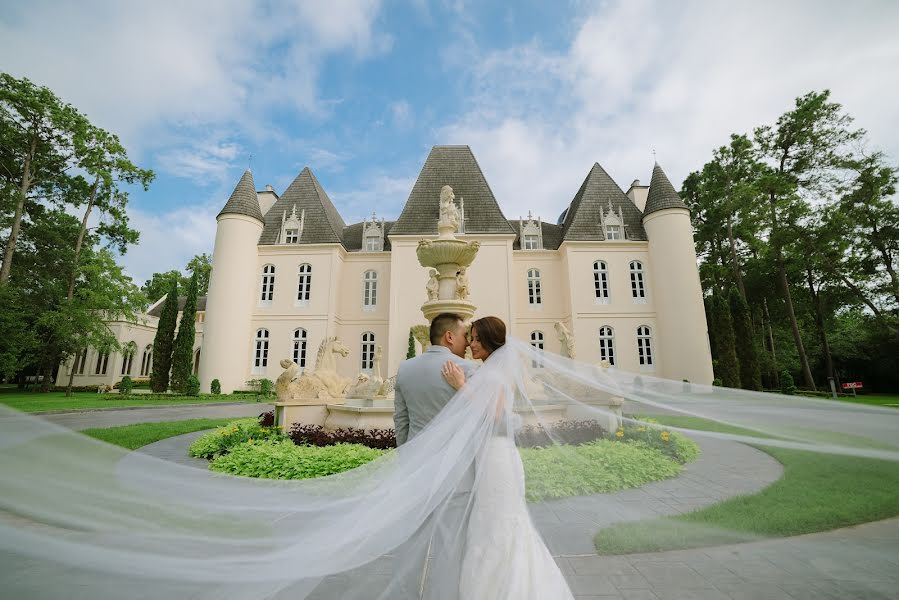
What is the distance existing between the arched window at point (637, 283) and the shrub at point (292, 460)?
24210 millimetres

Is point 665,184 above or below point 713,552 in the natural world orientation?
above

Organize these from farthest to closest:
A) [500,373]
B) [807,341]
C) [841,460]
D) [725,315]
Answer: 1. [807,341]
2. [725,315]
3. [500,373]
4. [841,460]

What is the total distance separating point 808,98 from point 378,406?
35875 millimetres

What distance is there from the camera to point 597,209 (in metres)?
29.0

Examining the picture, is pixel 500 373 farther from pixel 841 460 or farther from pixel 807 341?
pixel 807 341

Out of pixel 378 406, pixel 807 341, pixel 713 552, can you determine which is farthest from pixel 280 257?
pixel 807 341

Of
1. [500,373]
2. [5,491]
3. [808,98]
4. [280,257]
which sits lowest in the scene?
[5,491]

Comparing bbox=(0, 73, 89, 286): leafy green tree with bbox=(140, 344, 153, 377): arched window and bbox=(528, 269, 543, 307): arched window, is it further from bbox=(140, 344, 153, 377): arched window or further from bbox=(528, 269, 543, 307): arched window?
bbox=(528, 269, 543, 307): arched window

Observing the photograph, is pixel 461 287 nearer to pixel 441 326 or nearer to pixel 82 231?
pixel 441 326

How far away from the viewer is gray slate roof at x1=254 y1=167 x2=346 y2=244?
92.6 feet

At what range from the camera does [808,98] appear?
90.6 ft

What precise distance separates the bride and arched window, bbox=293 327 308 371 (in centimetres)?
2565

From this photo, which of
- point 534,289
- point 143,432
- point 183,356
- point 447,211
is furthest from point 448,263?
point 183,356

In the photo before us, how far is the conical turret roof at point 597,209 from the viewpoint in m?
27.9
